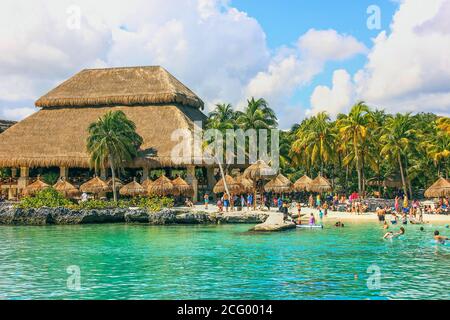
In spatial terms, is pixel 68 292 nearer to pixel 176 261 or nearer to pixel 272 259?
pixel 176 261

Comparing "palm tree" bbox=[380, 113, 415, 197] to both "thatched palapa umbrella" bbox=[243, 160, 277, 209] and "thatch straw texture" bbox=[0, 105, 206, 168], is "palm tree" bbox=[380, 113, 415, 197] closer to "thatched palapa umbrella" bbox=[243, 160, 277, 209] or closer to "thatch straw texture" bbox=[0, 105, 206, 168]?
"thatched palapa umbrella" bbox=[243, 160, 277, 209]

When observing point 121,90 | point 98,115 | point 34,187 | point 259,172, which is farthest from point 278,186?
point 121,90

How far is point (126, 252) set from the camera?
76.2 feet

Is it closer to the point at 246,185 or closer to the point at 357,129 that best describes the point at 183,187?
the point at 246,185

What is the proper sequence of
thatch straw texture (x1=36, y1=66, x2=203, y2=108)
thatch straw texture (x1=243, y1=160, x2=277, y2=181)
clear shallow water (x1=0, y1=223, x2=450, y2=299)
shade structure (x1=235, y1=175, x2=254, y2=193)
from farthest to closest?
thatch straw texture (x1=36, y1=66, x2=203, y2=108) → shade structure (x1=235, y1=175, x2=254, y2=193) → thatch straw texture (x1=243, y1=160, x2=277, y2=181) → clear shallow water (x1=0, y1=223, x2=450, y2=299)

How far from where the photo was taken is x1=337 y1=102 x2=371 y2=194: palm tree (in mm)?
44906

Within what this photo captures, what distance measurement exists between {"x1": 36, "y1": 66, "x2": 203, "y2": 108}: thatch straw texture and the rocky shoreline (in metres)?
17.8

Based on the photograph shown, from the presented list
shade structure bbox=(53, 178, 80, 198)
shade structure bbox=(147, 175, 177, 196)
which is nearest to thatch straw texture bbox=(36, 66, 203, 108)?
shade structure bbox=(53, 178, 80, 198)

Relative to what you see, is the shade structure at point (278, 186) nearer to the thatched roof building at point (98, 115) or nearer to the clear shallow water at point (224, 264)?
the thatched roof building at point (98, 115)

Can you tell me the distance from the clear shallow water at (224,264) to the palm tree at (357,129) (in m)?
15.1

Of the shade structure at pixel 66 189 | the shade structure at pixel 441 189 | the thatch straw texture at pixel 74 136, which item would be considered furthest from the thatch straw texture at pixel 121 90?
the shade structure at pixel 441 189

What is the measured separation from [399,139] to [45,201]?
28390 mm
